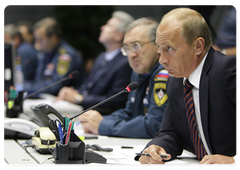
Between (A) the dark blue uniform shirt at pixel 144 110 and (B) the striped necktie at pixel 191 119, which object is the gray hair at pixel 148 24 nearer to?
(A) the dark blue uniform shirt at pixel 144 110

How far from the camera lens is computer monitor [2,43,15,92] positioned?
2.87 meters

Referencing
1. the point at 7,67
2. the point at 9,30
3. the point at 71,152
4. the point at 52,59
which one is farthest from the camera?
the point at 9,30

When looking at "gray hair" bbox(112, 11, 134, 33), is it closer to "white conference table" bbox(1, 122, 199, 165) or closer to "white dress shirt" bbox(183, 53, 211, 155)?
"white conference table" bbox(1, 122, 199, 165)

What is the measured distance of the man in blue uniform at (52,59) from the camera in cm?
367

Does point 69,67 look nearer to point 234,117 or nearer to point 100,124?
point 100,124

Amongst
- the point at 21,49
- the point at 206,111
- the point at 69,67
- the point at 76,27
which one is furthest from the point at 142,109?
the point at 76,27

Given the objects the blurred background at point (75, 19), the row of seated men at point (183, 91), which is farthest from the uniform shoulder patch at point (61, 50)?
the row of seated men at point (183, 91)

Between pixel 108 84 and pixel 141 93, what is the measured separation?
0.83 meters

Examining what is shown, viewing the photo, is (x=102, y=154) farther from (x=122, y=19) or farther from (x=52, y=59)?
(x=52, y=59)

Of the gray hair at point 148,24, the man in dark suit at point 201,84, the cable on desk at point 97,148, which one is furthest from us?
the gray hair at point 148,24

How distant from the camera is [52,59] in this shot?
4188mm

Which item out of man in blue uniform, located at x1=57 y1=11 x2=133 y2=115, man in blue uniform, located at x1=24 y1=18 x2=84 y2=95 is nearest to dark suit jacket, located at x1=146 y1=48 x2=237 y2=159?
man in blue uniform, located at x1=57 y1=11 x2=133 y2=115

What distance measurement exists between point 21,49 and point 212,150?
415 centimetres

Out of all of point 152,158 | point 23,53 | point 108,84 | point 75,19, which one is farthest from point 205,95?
point 75,19
